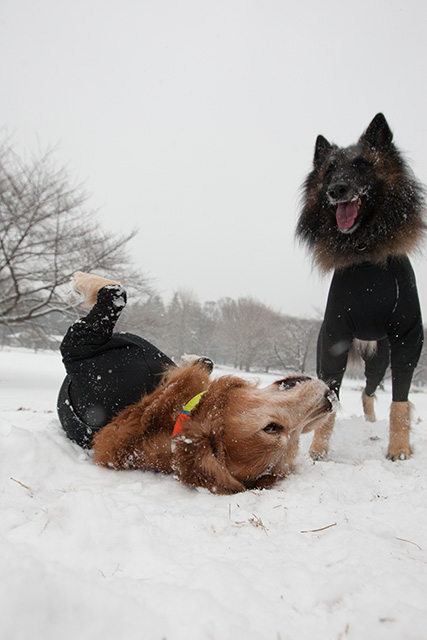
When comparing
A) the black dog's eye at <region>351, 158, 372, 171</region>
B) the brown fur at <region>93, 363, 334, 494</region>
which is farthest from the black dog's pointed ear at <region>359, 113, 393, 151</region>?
the brown fur at <region>93, 363, 334, 494</region>

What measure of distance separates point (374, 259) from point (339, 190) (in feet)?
2.32

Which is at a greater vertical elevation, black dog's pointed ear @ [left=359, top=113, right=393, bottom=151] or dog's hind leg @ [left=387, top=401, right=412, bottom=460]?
black dog's pointed ear @ [left=359, top=113, right=393, bottom=151]

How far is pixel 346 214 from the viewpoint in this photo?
3.17 metres

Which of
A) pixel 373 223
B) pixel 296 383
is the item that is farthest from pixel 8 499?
pixel 373 223

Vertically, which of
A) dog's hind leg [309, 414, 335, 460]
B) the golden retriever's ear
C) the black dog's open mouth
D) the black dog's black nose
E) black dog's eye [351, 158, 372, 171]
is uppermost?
black dog's eye [351, 158, 372, 171]

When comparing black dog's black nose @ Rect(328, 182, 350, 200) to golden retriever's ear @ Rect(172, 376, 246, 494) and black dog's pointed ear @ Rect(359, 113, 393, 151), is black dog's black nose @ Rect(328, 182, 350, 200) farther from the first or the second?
golden retriever's ear @ Rect(172, 376, 246, 494)

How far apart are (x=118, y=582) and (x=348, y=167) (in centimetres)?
341

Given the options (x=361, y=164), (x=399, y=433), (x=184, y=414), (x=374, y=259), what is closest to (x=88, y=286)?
(x=184, y=414)

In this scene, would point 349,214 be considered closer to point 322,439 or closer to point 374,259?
point 374,259

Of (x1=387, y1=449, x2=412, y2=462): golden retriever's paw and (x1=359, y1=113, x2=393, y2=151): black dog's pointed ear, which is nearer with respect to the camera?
(x1=387, y1=449, x2=412, y2=462): golden retriever's paw

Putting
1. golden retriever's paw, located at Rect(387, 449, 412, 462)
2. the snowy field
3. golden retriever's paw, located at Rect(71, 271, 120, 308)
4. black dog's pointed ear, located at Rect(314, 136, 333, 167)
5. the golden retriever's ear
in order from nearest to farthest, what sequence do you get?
the snowy field < the golden retriever's ear < golden retriever's paw, located at Rect(387, 449, 412, 462) < golden retriever's paw, located at Rect(71, 271, 120, 308) < black dog's pointed ear, located at Rect(314, 136, 333, 167)

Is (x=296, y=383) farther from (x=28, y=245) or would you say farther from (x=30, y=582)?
(x=28, y=245)

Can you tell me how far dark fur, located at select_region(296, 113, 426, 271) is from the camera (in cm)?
306

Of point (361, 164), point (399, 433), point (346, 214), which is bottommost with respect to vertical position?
point (399, 433)
